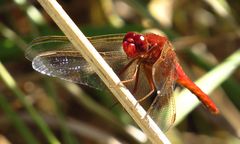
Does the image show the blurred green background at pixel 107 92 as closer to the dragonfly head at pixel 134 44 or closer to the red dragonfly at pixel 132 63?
the red dragonfly at pixel 132 63

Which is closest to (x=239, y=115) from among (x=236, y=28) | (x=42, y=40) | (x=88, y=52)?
(x=236, y=28)

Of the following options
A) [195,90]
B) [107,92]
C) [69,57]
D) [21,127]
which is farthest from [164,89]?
[21,127]

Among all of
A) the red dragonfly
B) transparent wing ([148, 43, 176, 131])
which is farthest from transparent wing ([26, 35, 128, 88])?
transparent wing ([148, 43, 176, 131])

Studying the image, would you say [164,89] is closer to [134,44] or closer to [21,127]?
[134,44]

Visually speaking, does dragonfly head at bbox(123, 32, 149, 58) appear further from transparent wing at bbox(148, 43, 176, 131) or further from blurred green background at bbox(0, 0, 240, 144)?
blurred green background at bbox(0, 0, 240, 144)

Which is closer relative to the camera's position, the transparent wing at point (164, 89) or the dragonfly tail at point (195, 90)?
the transparent wing at point (164, 89)

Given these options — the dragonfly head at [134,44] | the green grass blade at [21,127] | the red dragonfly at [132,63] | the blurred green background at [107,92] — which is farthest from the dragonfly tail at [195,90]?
the green grass blade at [21,127]
